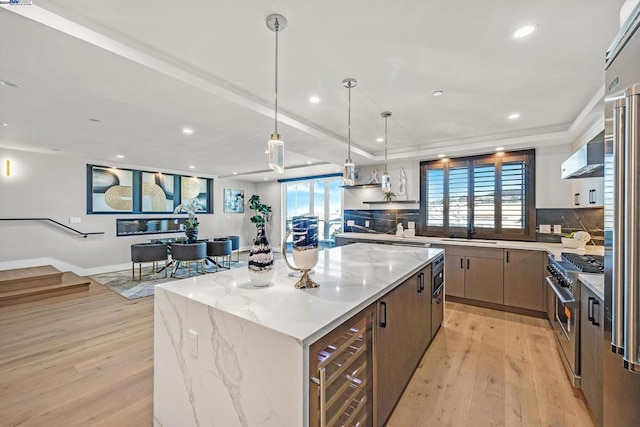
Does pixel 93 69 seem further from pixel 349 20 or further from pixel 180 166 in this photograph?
pixel 180 166

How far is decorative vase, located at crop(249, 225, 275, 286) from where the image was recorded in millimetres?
1594

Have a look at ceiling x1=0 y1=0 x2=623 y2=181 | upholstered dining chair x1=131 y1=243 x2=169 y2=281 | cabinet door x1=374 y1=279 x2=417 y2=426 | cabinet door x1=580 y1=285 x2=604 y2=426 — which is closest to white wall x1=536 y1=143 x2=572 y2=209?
ceiling x1=0 y1=0 x2=623 y2=181

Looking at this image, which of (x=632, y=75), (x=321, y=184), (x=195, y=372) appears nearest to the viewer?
(x=632, y=75)

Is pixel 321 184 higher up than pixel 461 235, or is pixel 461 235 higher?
pixel 321 184

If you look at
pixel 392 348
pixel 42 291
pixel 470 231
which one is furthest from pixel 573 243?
pixel 42 291

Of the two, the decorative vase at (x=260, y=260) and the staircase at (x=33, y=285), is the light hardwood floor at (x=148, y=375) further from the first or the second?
the decorative vase at (x=260, y=260)

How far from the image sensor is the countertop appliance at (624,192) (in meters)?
0.91

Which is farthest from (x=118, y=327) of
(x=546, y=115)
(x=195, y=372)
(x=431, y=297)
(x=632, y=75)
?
(x=546, y=115)

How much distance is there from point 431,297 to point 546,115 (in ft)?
8.35

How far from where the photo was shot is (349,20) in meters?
1.69

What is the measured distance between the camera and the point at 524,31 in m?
1.76

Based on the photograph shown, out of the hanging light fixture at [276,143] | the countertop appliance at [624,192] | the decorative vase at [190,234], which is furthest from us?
the decorative vase at [190,234]

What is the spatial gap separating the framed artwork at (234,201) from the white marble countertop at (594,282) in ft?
27.9

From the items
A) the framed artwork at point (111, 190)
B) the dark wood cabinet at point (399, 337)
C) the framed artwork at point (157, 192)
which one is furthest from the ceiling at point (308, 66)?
the framed artwork at point (157, 192)
